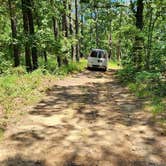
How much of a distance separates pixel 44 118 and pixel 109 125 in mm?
1972

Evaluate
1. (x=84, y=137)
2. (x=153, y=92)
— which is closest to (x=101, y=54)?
(x=153, y=92)

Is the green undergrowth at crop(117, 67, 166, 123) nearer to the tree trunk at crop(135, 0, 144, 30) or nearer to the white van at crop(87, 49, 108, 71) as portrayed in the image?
the tree trunk at crop(135, 0, 144, 30)

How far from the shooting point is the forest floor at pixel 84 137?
6445 mm

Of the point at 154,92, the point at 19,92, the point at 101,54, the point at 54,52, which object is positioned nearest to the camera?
the point at 19,92

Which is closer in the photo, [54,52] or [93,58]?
[54,52]

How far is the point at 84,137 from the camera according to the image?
7777mm

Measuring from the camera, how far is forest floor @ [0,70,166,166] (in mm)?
6445

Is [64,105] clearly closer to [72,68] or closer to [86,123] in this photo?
[86,123]

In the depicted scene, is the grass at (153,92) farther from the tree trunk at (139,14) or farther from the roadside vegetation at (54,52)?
the tree trunk at (139,14)

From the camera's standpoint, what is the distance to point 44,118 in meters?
9.61

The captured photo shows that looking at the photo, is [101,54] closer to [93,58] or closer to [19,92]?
[93,58]

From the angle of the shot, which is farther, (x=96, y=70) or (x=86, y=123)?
(x=96, y=70)

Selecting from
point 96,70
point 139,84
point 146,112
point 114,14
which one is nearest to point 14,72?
point 139,84

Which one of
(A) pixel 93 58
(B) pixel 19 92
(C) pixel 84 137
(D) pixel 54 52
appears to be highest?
(D) pixel 54 52
